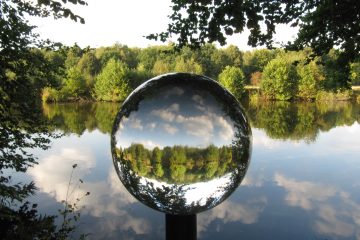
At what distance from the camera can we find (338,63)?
721 centimetres

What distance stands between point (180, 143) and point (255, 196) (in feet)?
54.3

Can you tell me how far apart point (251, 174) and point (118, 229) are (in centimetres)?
999

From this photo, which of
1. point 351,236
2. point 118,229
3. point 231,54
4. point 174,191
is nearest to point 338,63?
point 174,191

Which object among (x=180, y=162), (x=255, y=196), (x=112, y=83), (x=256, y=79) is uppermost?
(x=256, y=79)

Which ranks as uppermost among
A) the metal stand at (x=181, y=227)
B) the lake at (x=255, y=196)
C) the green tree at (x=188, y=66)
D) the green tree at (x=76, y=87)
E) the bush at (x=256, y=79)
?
the green tree at (x=188, y=66)

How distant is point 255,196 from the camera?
707 inches

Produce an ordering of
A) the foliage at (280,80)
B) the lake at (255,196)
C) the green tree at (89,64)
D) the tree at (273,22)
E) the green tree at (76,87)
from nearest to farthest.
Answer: the tree at (273,22), the lake at (255,196), the green tree at (76,87), the foliage at (280,80), the green tree at (89,64)

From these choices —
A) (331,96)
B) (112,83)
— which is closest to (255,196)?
(112,83)

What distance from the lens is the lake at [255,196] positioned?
14.3 metres

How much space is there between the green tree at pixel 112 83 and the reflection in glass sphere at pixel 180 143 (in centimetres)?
8272

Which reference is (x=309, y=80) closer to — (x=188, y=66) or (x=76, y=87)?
(x=188, y=66)

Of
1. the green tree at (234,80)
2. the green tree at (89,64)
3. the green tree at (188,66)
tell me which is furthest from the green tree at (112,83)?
the green tree at (89,64)

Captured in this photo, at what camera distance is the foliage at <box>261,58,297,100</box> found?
83812 millimetres

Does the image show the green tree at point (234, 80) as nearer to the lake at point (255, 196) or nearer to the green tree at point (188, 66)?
the green tree at point (188, 66)
